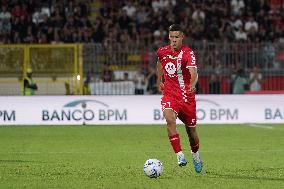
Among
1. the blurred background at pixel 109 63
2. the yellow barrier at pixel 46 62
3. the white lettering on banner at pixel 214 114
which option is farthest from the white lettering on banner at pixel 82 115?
the yellow barrier at pixel 46 62

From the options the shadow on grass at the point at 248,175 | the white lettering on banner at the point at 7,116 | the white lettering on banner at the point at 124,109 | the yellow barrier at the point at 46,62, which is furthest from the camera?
the yellow barrier at the point at 46,62

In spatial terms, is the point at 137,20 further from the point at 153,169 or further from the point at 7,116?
the point at 153,169

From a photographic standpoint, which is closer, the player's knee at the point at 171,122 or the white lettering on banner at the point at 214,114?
the player's knee at the point at 171,122

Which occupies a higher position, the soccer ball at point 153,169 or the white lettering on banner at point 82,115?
the soccer ball at point 153,169

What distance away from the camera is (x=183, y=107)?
1360 centimetres

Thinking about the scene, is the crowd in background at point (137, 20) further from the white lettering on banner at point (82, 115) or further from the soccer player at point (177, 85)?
the soccer player at point (177, 85)

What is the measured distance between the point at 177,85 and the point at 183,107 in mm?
371

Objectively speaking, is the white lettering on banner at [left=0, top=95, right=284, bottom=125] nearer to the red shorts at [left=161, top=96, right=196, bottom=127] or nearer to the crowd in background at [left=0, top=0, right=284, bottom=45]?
the crowd in background at [left=0, top=0, right=284, bottom=45]

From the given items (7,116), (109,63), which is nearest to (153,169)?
(7,116)

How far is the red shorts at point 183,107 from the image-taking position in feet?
44.4

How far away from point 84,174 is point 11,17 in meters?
20.5

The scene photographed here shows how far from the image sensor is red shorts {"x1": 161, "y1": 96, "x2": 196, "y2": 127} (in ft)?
44.4

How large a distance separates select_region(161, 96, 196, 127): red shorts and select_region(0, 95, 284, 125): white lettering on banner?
1298 cm

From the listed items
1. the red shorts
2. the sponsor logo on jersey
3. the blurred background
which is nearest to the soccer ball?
the red shorts
